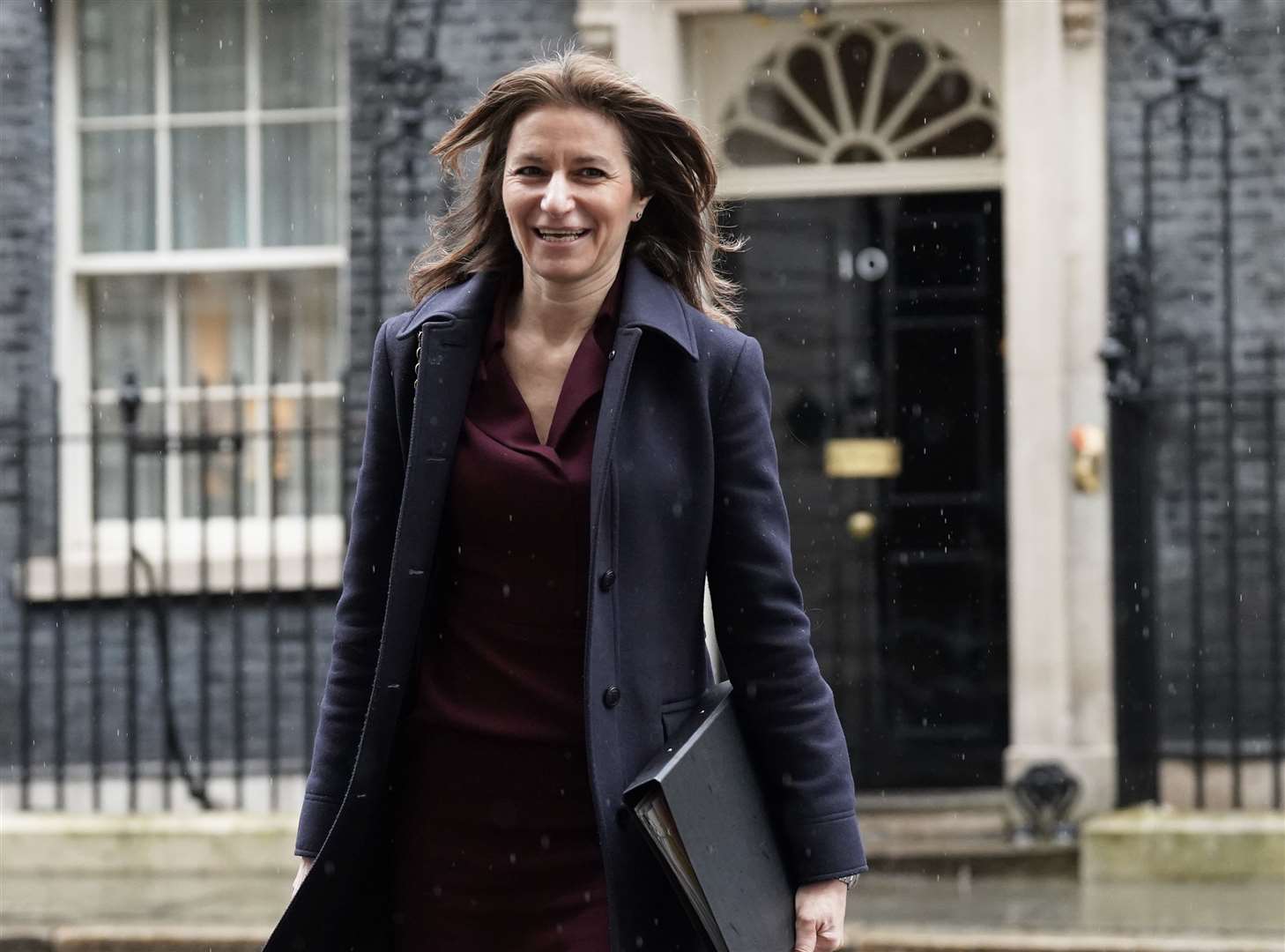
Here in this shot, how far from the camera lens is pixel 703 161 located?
301cm

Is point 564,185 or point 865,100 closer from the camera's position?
point 564,185

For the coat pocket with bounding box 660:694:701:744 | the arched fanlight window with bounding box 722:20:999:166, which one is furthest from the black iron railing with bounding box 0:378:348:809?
the coat pocket with bounding box 660:694:701:744

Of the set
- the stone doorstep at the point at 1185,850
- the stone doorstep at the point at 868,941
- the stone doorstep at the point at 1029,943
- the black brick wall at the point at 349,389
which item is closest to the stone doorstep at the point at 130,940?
the stone doorstep at the point at 868,941

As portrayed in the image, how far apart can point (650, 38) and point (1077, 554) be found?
2744 millimetres

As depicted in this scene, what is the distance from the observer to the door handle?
9.02 meters

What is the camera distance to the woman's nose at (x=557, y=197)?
A: 2.81m

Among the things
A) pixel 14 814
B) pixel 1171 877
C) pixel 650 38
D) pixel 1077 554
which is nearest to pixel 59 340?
pixel 14 814

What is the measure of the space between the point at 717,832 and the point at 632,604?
32 cm

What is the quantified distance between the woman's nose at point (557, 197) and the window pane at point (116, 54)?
22.8 feet

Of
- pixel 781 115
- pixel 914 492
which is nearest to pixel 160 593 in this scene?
pixel 914 492

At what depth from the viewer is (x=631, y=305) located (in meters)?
2.92

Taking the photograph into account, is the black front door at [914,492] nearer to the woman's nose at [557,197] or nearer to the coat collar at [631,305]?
the coat collar at [631,305]

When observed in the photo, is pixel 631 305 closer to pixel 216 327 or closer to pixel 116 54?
pixel 216 327

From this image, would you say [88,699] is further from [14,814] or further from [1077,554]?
[1077,554]
